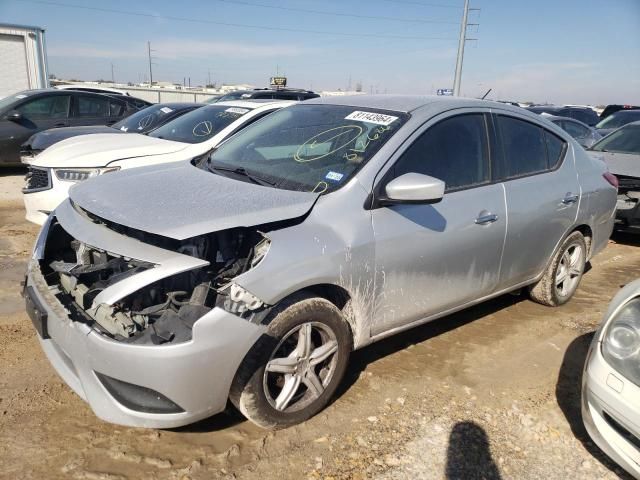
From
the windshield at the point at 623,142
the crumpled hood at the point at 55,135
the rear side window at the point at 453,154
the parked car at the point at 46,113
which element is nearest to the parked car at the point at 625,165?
the windshield at the point at 623,142

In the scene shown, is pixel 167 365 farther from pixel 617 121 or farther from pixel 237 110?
pixel 617 121

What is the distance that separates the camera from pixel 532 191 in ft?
12.2

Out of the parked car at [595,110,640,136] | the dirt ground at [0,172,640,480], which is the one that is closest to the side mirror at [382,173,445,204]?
the dirt ground at [0,172,640,480]

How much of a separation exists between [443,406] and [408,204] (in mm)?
1196

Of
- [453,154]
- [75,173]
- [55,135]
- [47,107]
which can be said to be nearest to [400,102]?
[453,154]

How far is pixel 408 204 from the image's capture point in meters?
2.82

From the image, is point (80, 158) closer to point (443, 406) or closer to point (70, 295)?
point (70, 295)

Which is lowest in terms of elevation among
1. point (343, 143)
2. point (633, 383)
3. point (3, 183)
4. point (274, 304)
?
point (3, 183)

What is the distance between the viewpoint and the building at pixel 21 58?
1909 cm

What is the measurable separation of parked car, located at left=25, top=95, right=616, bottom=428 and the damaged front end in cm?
1

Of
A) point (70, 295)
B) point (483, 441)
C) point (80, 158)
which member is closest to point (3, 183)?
point (80, 158)

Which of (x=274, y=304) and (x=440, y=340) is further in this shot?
(x=440, y=340)

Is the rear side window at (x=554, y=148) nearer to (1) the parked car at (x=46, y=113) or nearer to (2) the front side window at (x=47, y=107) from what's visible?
(1) the parked car at (x=46, y=113)

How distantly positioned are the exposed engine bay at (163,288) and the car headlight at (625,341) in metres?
1.64
